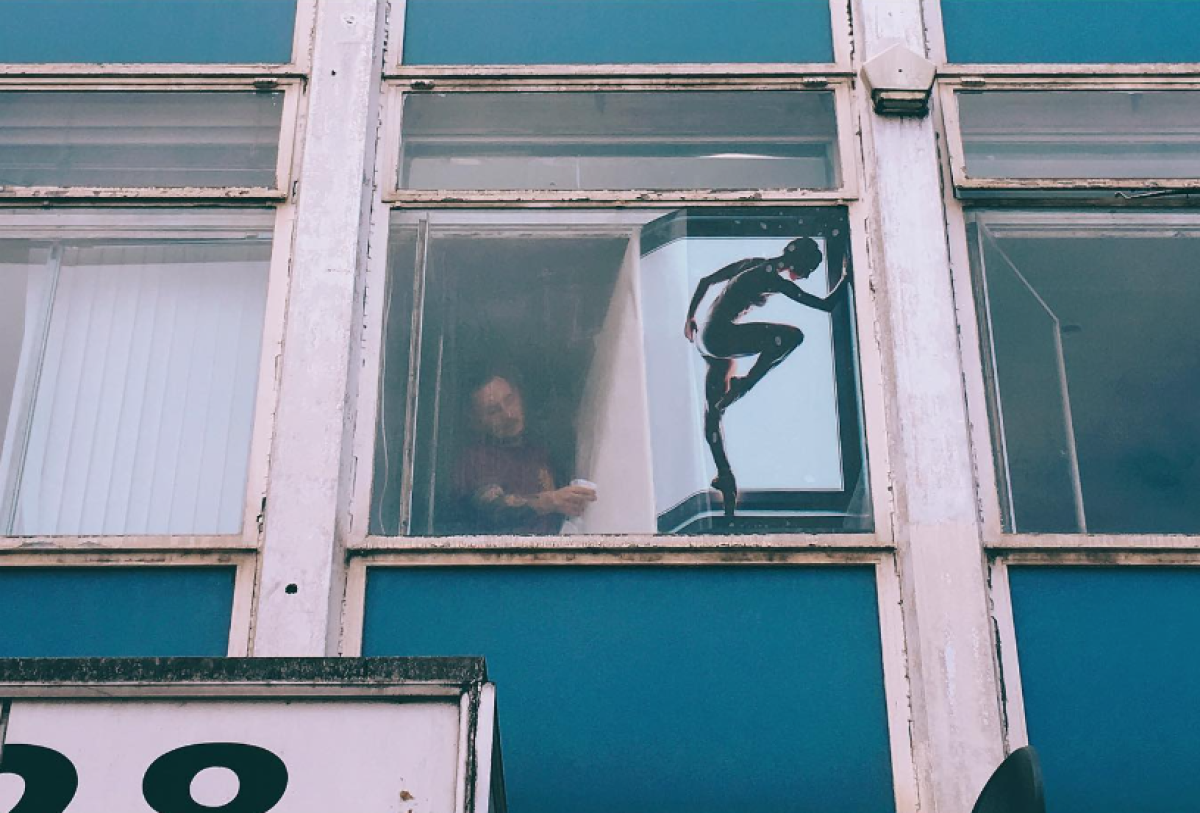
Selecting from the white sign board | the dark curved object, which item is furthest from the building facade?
the white sign board

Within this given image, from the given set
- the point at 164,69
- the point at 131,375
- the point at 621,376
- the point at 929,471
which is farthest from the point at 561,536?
the point at 164,69

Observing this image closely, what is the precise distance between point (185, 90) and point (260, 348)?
50.3 inches

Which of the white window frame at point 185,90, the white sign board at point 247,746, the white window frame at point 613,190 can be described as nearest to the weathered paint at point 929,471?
the white window frame at point 613,190

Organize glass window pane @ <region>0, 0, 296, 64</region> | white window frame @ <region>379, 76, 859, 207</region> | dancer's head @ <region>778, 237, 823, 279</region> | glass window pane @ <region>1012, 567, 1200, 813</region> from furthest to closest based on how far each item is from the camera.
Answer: glass window pane @ <region>0, 0, 296, 64</region> → white window frame @ <region>379, 76, 859, 207</region> → dancer's head @ <region>778, 237, 823, 279</region> → glass window pane @ <region>1012, 567, 1200, 813</region>

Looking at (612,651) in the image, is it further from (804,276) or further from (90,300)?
(90,300)

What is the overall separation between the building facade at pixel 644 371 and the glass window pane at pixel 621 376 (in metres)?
0.02

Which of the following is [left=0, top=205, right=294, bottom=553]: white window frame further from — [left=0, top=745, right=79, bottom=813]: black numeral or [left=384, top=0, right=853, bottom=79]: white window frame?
[left=0, top=745, right=79, bottom=813]: black numeral

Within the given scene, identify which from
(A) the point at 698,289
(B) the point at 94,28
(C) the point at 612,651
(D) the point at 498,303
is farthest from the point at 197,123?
(C) the point at 612,651

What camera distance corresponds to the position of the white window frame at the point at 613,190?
653 cm

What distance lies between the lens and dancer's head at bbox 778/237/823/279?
6.42m

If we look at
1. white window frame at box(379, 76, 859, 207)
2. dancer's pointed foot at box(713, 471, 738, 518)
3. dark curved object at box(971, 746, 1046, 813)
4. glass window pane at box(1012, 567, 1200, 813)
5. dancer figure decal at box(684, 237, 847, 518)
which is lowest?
dark curved object at box(971, 746, 1046, 813)

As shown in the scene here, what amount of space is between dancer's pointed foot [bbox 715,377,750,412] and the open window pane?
873mm

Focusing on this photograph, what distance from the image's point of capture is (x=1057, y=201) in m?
6.50

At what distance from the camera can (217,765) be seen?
4238mm
